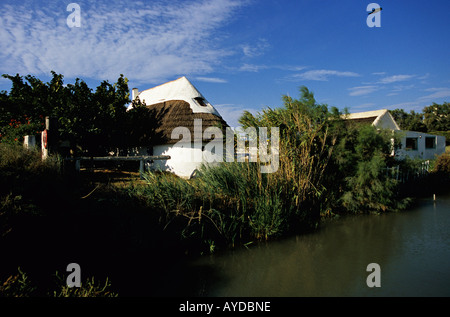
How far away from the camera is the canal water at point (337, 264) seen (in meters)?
5.50

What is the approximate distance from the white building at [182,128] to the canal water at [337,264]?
7.44 metres

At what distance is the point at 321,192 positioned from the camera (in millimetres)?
10062

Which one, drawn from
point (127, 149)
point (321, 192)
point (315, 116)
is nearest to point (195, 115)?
point (127, 149)

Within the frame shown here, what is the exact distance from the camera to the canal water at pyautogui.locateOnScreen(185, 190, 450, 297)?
18.1ft

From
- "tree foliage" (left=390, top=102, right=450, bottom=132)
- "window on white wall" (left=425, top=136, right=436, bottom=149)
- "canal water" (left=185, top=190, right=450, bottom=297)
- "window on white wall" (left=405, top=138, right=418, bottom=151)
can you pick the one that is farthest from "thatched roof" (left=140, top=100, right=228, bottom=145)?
"tree foliage" (left=390, top=102, right=450, bottom=132)

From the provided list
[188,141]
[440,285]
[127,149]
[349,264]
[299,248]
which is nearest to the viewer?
[440,285]

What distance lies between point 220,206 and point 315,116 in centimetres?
585

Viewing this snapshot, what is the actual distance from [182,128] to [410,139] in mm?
21434

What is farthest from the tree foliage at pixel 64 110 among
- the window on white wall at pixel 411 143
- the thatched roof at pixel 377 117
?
the window on white wall at pixel 411 143

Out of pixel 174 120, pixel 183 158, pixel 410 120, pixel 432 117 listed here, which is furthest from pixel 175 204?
pixel 432 117

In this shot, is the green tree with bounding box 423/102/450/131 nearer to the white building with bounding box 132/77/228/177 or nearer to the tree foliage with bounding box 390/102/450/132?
the tree foliage with bounding box 390/102/450/132

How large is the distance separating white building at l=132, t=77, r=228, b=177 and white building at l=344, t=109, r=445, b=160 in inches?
421

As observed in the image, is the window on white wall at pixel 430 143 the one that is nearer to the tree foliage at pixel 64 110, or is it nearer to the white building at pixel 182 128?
the white building at pixel 182 128
